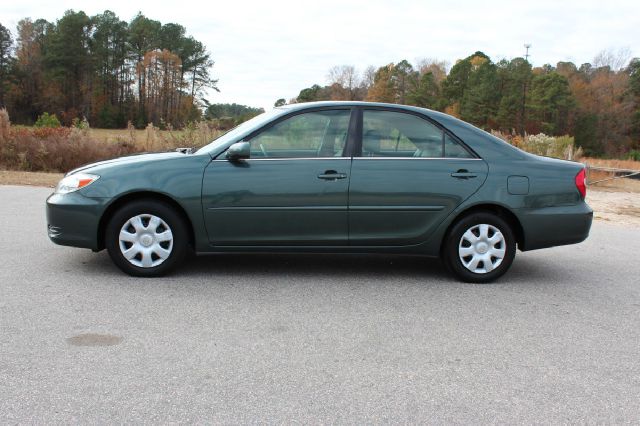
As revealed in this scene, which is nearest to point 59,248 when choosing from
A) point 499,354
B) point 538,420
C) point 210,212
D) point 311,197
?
point 210,212

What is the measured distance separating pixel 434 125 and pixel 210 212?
2.28 meters

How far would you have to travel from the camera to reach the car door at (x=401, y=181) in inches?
228

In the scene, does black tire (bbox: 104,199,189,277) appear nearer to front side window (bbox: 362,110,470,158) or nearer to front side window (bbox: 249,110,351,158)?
front side window (bbox: 249,110,351,158)

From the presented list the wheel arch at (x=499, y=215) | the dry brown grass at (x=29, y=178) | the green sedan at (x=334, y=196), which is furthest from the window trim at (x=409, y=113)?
the dry brown grass at (x=29, y=178)

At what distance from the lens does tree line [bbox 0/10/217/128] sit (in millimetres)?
83938

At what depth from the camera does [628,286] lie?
20.2 feet

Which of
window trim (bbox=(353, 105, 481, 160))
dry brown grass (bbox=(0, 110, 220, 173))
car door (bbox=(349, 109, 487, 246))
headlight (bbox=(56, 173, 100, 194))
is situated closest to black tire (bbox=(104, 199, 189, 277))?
headlight (bbox=(56, 173, 100, 194))

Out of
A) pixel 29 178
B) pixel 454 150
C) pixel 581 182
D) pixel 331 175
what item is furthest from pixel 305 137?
pixel 29 178

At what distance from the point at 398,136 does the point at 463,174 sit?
71cm

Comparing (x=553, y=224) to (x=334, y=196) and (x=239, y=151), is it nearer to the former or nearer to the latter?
(x=334, y=196)

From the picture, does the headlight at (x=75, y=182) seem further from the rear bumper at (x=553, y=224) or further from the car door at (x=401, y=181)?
the rear bumper at (x=553, y=224)

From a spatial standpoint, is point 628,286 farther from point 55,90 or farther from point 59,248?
point 55,90

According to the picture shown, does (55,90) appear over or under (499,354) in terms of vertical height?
over

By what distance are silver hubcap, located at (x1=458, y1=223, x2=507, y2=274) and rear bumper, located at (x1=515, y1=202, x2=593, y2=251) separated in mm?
273
